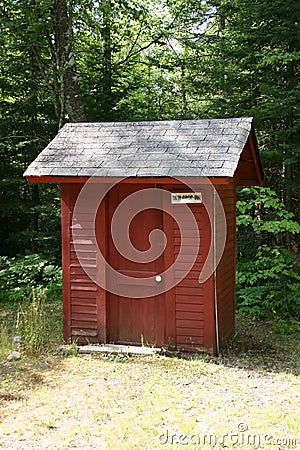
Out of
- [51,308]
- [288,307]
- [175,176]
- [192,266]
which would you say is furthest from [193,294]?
[51,308]

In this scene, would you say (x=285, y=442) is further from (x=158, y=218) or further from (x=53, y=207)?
(x=53, y=207)

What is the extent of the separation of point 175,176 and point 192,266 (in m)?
1.14

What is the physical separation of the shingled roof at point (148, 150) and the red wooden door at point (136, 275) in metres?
0.46

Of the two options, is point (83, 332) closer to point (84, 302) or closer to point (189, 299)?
point (84, 302)

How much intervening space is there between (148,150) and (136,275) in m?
1.55

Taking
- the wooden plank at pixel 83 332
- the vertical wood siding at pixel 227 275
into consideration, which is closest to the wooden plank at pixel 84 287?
the wooden plank at pixel 83 332

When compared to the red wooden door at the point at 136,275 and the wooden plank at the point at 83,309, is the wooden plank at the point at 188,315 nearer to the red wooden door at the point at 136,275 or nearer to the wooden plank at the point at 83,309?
the red wooden door at the point at 136,275

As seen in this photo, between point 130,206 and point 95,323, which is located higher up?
point 130,206

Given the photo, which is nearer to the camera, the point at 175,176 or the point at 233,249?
the point at 175,176

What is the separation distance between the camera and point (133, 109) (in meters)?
11.4

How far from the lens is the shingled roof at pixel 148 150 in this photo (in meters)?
5.59

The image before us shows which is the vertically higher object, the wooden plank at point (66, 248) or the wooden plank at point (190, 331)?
the wooden plank at point (66, 248)

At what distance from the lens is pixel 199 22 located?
542 inches

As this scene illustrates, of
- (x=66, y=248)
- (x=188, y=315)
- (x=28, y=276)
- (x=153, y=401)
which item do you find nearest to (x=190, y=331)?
(x=188, y=315)
